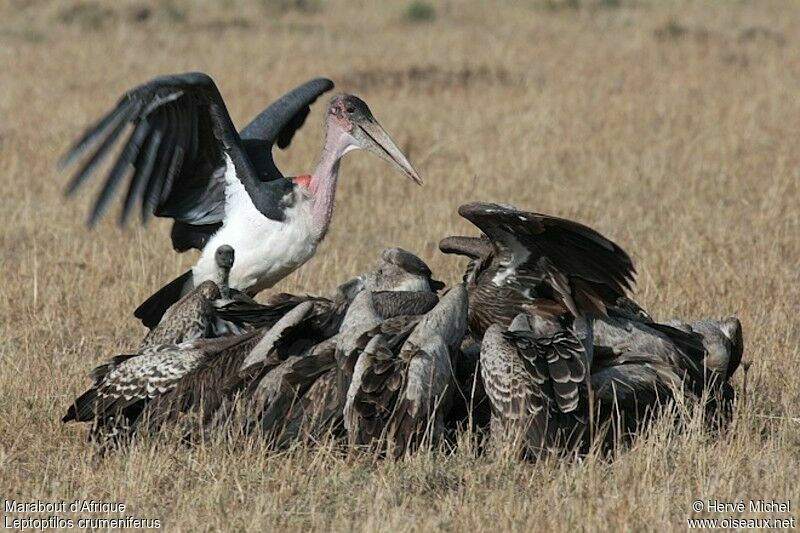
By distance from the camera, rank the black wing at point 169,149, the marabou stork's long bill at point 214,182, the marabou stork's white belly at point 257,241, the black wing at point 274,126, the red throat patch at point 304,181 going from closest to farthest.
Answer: the black wing at point 169,149 < the marabou stork's long bill at point 214,182 < the marabou stork's white belly at point 257,241 < the red throat patch at point 304,181 < the black wing at point 274,126

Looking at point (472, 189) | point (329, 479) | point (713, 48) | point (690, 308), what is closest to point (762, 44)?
point (713, 48)

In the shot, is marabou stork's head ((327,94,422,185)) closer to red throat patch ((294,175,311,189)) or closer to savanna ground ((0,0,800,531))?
red throat patch ((294,175,311,189))

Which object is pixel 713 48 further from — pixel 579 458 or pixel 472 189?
pixel 579 458

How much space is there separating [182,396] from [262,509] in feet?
2.88

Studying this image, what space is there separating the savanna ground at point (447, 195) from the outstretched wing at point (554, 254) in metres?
0.71

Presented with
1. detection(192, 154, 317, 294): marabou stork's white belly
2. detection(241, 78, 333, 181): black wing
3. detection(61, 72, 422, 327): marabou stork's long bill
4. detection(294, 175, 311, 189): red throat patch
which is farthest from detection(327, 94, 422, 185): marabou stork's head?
detection(241, 78, 333, 181): black wing

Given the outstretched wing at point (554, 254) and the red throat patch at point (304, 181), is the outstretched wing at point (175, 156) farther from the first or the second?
the outstretched wing at point (554, 254)

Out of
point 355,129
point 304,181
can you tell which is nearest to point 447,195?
point 355,129

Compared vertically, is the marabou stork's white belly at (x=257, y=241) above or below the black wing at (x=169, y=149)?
below

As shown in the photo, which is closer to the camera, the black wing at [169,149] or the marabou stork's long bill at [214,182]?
the black wing at [169,149]

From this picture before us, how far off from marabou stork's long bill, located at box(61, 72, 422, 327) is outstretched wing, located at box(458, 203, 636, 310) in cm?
124

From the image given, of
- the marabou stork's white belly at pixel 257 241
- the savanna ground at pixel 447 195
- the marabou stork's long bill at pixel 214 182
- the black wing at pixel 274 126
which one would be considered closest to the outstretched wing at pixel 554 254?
the savanna ground at pixel 447 195

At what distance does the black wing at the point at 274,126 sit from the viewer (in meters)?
7.70

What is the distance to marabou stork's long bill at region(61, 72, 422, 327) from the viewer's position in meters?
6.52
